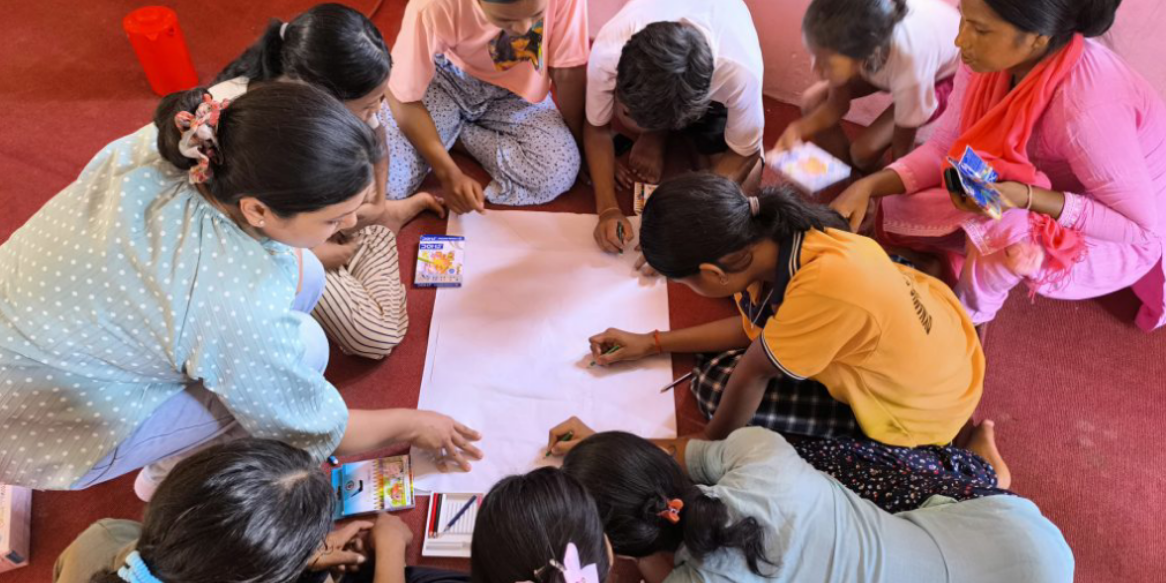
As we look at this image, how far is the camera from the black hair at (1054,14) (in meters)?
1.26

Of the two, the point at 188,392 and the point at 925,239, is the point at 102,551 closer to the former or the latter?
the point at 188,392

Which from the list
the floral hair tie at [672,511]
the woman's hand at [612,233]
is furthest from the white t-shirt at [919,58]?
the floral hair tie at [672,511]

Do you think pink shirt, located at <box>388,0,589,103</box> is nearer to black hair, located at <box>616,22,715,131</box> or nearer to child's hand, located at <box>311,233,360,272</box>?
black hair, located at <box>616,22,715,131</box>

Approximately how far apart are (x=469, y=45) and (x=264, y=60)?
532mm

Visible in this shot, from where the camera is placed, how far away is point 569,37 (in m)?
1.82

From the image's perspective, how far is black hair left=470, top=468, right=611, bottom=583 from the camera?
0.85 metres

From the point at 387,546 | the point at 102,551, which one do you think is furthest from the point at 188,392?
the point at 387,546

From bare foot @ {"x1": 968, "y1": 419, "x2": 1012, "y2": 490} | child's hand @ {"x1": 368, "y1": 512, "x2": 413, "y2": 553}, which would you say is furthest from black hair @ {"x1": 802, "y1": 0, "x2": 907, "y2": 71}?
child's hand @ {"x1": 368, "y1": 512, "x2": 413, "y2": 553}

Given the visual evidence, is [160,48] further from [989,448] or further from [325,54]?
[989,448]

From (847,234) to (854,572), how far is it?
0.52m

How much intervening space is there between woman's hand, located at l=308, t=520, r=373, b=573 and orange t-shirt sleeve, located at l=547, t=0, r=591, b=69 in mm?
1170

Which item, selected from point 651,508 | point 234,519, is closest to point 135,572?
point 234,519

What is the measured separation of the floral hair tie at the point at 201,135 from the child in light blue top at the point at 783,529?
645 mm

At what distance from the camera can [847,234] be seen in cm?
120
